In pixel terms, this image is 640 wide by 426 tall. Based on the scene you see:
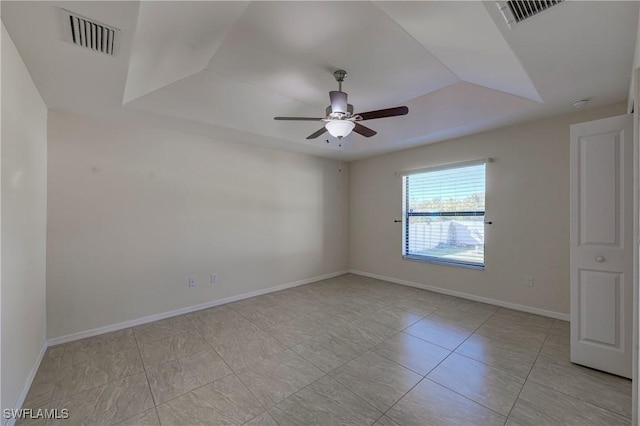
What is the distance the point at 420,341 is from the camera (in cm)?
268

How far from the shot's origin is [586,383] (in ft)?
6.55

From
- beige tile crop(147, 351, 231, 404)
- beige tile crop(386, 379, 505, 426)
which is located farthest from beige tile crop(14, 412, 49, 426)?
beige tile crop(386, 379, 505, 426)

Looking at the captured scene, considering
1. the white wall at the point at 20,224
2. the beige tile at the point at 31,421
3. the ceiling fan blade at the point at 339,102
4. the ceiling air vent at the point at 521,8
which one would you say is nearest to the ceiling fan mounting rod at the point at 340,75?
the ceiling fan blade at the point at 339,102

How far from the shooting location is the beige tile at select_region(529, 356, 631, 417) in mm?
1800

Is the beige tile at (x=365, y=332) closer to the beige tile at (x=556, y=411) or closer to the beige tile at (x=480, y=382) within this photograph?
the beige tile at (x=480, y=382)

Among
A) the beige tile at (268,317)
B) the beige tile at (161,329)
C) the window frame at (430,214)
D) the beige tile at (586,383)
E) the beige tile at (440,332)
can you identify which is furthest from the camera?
the window frame at (430,214)

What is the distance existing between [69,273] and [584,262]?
4912 millimetres

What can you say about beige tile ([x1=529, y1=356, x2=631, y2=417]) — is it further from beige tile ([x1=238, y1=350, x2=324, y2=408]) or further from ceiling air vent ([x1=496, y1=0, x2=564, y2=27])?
ceiling air vent ([x1=496, y1=0, x2=564, y2=27])

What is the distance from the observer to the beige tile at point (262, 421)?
1.64m

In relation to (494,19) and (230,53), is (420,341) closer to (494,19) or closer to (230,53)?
(494,19)

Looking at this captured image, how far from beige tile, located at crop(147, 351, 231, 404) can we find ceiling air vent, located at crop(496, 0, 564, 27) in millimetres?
3160

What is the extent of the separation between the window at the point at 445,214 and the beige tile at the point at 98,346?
13.5 ft

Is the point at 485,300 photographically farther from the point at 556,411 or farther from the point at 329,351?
the point at 329,351

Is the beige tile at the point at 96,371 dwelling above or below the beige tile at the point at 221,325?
below
